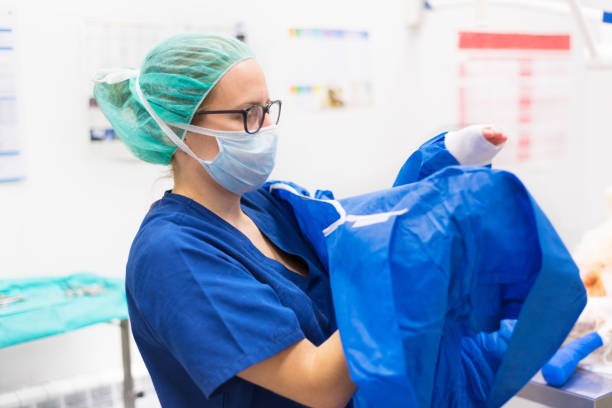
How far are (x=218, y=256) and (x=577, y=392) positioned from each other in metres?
0.80

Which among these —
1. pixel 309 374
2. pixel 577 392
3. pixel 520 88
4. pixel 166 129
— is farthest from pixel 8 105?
pixel 520 88

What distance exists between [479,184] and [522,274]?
0.44 ft

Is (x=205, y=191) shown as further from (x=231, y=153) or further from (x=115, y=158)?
(x=115, y=158)

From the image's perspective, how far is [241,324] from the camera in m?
1.04

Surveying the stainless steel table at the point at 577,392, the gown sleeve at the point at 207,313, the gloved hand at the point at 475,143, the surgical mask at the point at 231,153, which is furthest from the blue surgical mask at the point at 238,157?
the stainless steel table at the point at 577,392

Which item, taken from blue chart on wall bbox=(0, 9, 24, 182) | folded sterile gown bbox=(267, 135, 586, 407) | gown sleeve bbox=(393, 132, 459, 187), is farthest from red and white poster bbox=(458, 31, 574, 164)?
folded sterile gown bbox=(267, 135, 586, 407)

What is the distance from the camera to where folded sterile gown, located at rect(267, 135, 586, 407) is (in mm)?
964

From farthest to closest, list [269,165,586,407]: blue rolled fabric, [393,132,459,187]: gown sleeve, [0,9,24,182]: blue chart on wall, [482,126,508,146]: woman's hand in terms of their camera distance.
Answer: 1. [0,9,24,182]: blue chart on wall
2. [393,132,459,187]: gown sleeve
3. [482,126,508,146]: woman's hand
4. [269,165,586,407]: blue rolled fabric

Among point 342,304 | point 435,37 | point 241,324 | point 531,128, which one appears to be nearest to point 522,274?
point 342,304

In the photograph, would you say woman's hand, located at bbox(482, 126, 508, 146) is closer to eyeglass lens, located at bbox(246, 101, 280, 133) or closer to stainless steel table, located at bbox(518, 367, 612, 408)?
eyeglass lens, located at bbox(246, 101, 280, 133)

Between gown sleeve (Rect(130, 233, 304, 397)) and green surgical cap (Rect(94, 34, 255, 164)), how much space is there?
0.23 m

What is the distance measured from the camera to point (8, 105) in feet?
7.42

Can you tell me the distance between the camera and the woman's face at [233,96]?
1196 millimetres

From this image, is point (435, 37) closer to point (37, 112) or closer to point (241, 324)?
point (37, 112)
